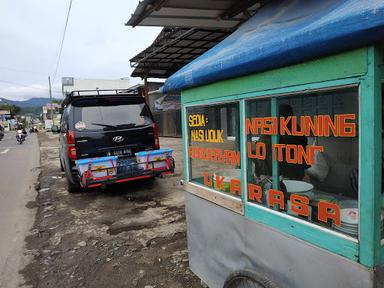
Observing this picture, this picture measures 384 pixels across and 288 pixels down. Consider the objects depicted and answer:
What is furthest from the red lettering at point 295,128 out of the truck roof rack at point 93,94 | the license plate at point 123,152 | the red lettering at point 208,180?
the truck roof rack at point 93,94

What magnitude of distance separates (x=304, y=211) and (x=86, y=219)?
4.30 metres

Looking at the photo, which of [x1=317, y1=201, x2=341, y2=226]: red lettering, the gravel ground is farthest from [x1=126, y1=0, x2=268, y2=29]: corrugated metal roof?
the gravel ground

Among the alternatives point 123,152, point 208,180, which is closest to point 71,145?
point 123,152

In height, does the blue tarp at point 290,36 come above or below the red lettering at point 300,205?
above

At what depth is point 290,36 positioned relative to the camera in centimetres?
178

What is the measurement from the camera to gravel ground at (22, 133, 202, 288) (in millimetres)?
3572

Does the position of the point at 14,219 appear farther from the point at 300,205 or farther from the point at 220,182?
the point at 300,205

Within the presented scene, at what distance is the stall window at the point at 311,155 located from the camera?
1714 millimetres

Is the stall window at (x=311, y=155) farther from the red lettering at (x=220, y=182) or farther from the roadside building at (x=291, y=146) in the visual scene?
the red lettering at (x=220, y=182)

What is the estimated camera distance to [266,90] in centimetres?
203

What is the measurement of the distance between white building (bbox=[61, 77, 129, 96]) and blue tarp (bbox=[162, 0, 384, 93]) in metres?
50.0

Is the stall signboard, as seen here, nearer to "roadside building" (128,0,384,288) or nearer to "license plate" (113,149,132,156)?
"roadside building" (128,0,384,288)

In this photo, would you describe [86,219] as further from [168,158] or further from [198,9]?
[198,9]

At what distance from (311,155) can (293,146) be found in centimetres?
12
